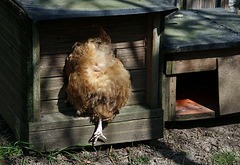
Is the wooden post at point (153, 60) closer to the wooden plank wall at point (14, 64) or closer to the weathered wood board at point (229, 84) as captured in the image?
the weathered wood board at point (229, 84)

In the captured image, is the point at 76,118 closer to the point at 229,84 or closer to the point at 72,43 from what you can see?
the point at 72,43

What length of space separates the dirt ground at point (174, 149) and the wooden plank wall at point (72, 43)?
54 centimetres

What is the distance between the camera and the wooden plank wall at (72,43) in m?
4.25

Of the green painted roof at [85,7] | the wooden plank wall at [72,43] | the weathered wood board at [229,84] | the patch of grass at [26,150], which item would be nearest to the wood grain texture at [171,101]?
the wooden plank wall at [72,43]

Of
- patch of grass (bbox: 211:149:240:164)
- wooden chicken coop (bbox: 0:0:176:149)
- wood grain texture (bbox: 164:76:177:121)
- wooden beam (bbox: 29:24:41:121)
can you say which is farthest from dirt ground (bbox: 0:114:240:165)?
wooden beam (bbox: 29:24:41:121)

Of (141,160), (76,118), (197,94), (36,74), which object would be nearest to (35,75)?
(36,74)

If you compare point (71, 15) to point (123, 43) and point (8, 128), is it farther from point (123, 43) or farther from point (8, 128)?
point (8, 128)

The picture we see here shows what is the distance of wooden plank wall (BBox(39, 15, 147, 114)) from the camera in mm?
4254

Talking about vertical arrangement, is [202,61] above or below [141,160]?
above

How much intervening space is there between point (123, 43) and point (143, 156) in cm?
122

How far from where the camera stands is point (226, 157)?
185 inches

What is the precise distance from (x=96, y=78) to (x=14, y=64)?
35.3 inches

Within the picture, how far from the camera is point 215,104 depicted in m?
5.48

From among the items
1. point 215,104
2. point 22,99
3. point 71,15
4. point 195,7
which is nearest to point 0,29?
point 22,99
